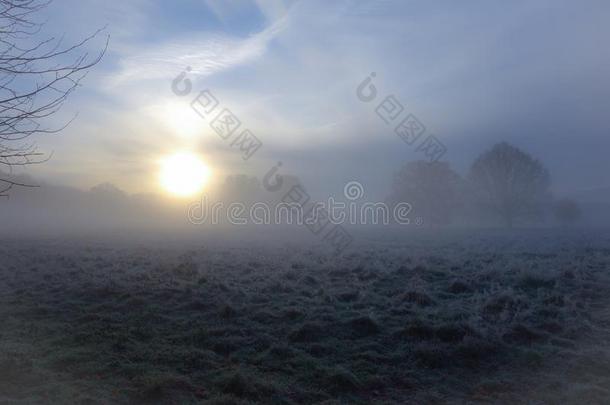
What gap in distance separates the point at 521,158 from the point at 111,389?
192 ft

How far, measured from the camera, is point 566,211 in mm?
66562

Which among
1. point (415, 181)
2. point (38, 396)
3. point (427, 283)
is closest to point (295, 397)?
point (38, 396)

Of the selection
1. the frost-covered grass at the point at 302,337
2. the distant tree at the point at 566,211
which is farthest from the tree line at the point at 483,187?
the frost-covered grass at the point at 302,337

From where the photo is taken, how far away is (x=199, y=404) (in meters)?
5.80

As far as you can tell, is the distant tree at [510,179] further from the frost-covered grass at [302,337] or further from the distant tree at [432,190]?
the frost-covered grass at [302,337]

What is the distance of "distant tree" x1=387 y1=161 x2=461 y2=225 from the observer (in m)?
57.6

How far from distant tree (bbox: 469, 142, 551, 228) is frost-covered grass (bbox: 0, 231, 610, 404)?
44781mm

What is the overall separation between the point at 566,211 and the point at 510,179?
1966 cm

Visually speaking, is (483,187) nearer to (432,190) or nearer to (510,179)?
(510,179)

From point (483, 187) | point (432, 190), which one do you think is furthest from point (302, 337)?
point (483, 187)

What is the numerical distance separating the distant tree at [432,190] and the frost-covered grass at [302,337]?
44.5 meters

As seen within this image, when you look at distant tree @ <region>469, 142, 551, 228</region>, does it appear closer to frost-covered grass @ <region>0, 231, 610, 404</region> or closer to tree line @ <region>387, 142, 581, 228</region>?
tree line @ <region>387, 142, 581, 228</region>

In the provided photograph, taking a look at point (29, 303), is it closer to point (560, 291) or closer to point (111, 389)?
point (111, 389)

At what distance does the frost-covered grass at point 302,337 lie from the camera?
20.9ft
